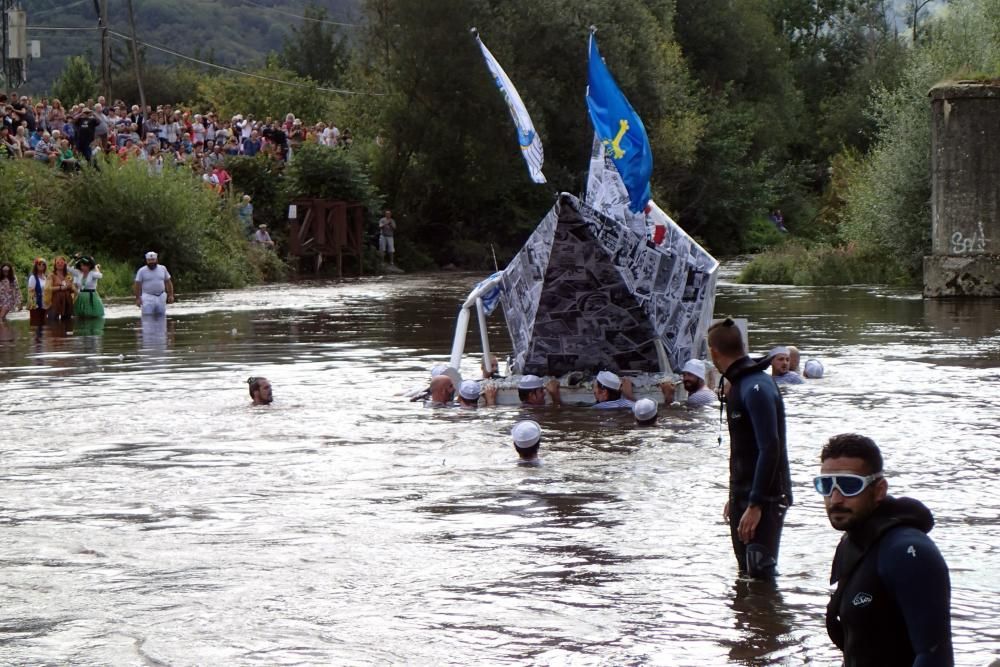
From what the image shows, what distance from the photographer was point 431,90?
198 feet

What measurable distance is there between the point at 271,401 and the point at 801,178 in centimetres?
6954

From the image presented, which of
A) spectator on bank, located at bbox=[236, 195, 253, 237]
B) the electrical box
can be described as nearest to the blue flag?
spectator on bank, located at bbox=[236, 195, 253, 237]

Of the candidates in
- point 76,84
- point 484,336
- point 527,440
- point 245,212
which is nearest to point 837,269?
point 245,212

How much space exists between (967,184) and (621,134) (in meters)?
17.8

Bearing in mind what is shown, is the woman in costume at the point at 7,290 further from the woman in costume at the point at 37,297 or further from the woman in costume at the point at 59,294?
the woman in costume at the point at 59,294

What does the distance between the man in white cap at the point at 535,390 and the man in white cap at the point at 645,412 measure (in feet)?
5.92

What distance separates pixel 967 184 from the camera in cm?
3425

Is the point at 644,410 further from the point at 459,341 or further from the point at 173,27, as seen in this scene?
the point at 173,27

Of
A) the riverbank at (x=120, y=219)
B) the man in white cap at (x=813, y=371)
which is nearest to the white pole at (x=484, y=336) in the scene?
the man in white cap at (x=813, y=371)

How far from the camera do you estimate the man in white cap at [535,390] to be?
1777cm

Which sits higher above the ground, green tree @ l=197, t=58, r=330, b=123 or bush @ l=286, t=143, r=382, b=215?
green tree @ l=197, t=58, r=330, b=123

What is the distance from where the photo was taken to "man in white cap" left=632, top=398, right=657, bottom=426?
16.1 metres

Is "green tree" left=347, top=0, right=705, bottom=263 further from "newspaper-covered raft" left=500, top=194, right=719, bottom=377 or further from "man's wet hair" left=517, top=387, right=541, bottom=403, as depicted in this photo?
"man's wet hair" left=517, top=387, right=541, bottom=403

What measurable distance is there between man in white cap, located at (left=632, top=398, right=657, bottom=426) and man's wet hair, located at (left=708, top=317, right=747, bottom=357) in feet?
24.9
